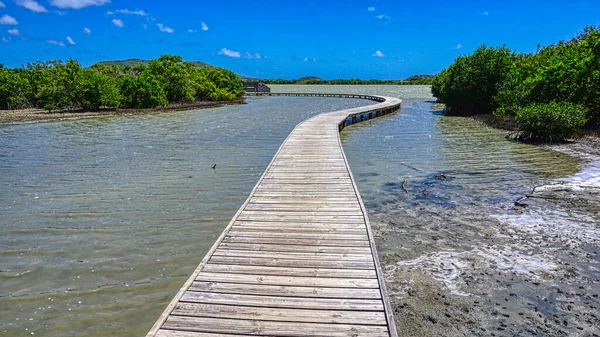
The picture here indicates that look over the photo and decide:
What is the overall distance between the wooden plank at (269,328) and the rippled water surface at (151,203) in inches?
40.3

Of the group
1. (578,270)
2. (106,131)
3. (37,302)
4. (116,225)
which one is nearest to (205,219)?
(116,225)

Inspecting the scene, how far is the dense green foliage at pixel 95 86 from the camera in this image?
96.2ft

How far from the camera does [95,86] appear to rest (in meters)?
29.4

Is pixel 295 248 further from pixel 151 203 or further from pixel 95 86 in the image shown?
pixel 95 86

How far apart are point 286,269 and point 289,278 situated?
23 centimetres

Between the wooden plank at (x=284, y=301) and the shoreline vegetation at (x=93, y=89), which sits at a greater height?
the shoreline vegetation at (x=93, y=89)

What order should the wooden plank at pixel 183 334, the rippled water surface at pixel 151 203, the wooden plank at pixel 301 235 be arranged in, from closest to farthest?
1. the wooden plank at pixel 183 334
2. the rippled water surface at pixel 151 203
3. the wooden plank at pixel 301 235

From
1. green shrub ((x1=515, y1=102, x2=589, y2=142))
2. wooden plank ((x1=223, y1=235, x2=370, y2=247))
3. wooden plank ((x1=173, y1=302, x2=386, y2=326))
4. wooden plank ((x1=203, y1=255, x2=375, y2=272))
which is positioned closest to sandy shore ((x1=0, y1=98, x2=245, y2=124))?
wooden plank ((x1=223, y1=235, x2=370, y2=247))

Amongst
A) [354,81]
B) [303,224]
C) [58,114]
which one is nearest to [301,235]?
[303,224]

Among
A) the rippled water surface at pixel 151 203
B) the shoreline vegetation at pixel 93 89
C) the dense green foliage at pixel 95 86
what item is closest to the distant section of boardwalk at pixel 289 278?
the rippled water surface at pixel 151 203

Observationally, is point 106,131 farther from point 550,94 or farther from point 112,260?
point 550,94

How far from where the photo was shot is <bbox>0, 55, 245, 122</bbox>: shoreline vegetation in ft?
95.9

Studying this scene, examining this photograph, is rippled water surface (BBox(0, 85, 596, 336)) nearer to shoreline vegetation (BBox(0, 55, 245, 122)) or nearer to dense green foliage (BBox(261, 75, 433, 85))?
shoreline vegetation (BBox(0, 55, 245, 122))

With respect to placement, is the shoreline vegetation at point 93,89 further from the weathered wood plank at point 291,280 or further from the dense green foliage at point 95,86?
the weathered wood plank at point 291,280
